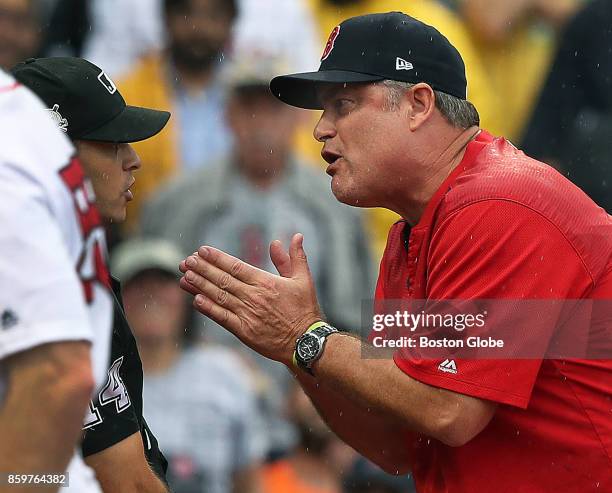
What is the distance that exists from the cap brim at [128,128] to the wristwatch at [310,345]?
2.29ft

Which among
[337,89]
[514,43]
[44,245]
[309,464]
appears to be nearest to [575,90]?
[514,43]

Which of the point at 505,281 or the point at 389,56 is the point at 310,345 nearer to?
the point at 505,281

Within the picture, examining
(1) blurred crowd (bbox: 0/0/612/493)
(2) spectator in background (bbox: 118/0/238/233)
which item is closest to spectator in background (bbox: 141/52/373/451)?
(1) blurred crowd (bbox: 0/0/612/493)

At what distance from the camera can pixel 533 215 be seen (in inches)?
121

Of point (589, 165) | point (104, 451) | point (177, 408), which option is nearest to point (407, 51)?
point (104, 451)

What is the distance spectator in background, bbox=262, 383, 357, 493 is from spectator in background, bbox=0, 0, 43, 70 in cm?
236

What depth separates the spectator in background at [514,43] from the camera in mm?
6730

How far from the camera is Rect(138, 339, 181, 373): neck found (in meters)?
5.77

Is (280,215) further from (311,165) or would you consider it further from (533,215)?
(533,215)

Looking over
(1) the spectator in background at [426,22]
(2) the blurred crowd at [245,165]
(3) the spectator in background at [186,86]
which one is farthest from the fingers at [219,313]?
(3) the spectator in background at [186,86]

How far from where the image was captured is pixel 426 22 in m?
6.48

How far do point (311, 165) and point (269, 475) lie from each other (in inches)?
64.5

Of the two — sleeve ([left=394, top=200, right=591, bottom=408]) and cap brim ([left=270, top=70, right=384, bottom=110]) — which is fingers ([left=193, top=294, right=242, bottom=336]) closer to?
sleeve ([left=394, top=200, right=591, bottom=408])

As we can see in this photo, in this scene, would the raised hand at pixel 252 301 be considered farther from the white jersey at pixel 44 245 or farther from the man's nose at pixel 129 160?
the white jersey at pixel 44 245
